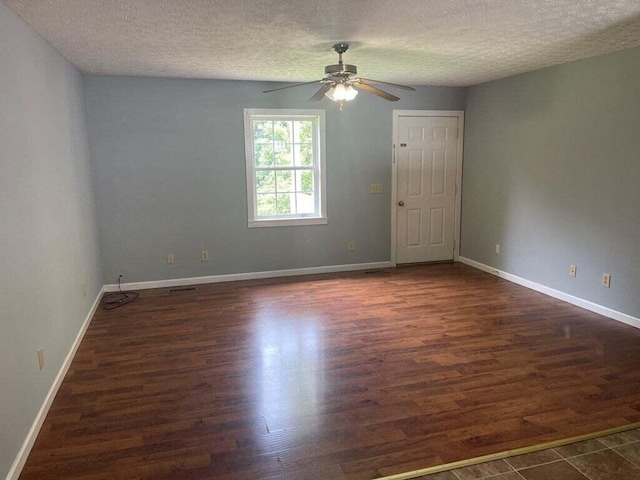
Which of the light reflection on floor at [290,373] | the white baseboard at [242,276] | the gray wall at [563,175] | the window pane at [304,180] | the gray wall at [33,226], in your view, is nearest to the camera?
the gray wall at [33,226]

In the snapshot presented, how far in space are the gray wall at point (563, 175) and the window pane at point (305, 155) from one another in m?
2.10

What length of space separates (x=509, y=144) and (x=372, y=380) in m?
3.54

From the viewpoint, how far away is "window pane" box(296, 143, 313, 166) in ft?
18.7

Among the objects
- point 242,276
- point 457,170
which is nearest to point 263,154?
point 242,276

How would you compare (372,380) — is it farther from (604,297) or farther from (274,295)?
(604,297)

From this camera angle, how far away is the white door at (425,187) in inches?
239

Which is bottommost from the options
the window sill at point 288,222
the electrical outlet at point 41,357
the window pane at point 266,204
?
the electrical outlet at point 41,357

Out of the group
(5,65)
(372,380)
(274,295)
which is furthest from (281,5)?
(274,295)

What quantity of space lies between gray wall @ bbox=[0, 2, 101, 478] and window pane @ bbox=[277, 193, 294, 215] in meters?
2.29

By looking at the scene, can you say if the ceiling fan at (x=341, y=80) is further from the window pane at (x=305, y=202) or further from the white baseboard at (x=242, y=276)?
the white baseboard at (x=242, y=276)

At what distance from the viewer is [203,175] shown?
5.33 m

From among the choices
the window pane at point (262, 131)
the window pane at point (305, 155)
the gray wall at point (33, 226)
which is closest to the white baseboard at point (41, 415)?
the gray wall at point (33, 226)

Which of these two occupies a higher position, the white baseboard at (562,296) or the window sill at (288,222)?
the window sill at (288,222)

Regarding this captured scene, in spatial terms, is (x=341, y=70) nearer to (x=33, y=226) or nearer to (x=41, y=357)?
(x=33, y=226)
